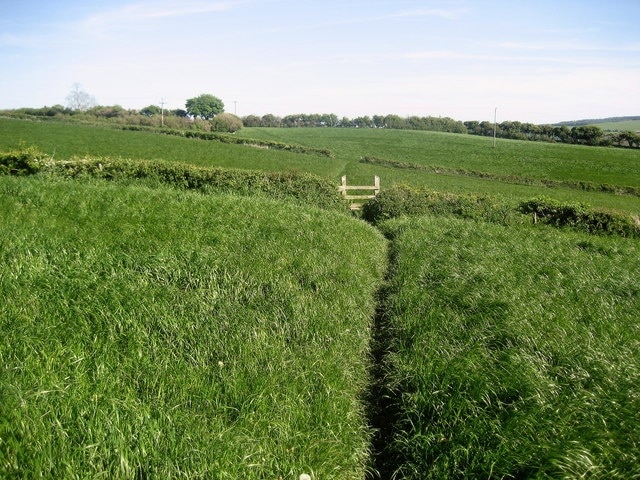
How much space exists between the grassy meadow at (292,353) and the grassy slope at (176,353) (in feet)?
0.07

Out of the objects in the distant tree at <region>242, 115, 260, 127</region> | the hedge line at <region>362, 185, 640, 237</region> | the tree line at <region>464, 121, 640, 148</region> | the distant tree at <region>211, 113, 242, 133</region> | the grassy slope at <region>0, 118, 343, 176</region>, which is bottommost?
the hedge line at <region>362, 185, 640, 237</region>

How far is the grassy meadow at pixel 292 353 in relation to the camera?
343 cm

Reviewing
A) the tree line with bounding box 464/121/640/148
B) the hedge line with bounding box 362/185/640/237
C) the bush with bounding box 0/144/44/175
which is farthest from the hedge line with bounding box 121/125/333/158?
the bush with bounding box 0/144/44/175

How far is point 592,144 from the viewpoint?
237ft

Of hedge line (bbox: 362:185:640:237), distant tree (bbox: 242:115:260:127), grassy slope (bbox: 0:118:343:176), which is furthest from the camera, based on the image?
distant tree (bbox: 242:115:260:127)

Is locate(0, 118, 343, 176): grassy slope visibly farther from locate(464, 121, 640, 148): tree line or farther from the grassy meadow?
locate(464, 121, 640, 148): tree line

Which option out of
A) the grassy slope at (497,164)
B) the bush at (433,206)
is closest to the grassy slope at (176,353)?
the bush at (433,206)

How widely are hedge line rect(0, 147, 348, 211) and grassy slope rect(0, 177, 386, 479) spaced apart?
9.92m

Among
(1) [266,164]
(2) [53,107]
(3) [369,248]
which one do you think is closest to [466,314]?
(3) [369,248]

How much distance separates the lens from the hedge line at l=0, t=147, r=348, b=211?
18375 millimetres

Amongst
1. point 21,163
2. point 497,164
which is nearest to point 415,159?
point 497,164

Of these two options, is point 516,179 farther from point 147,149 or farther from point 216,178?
point 147,149

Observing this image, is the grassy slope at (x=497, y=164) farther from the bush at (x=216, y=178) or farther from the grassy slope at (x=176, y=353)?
the grassy slope at (x=176, y=353)

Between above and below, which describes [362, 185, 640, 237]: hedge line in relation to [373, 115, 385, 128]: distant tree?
below
